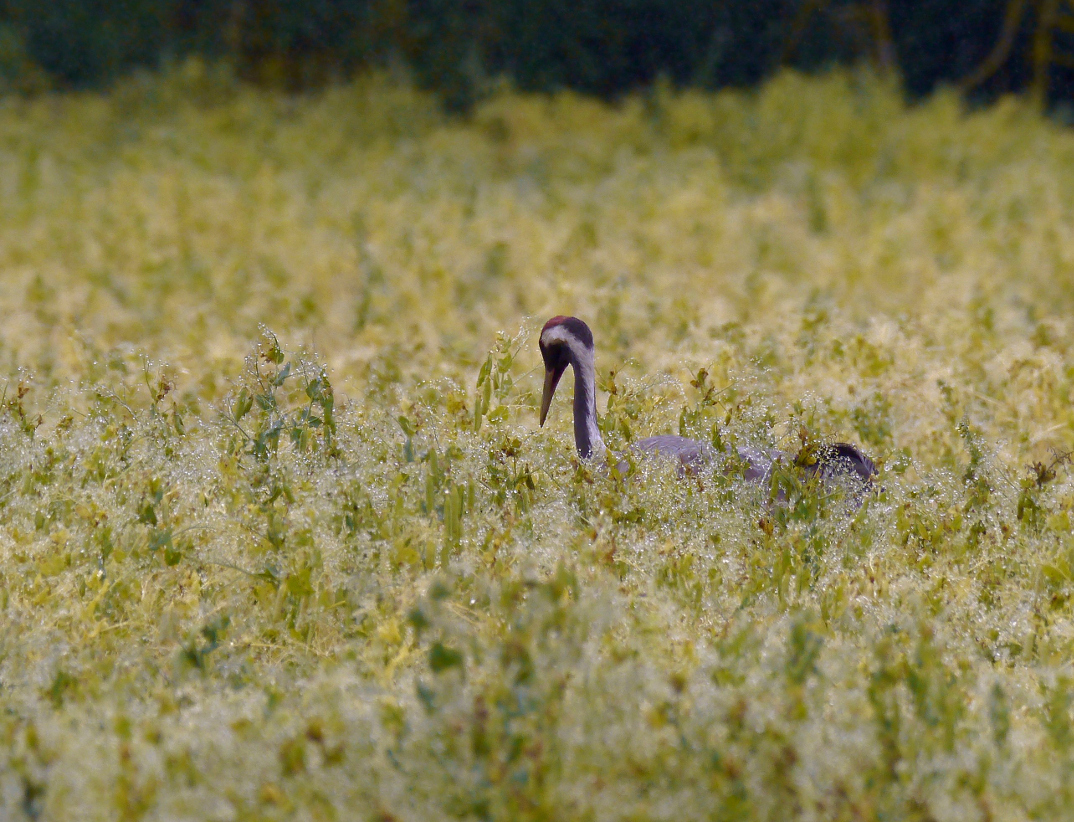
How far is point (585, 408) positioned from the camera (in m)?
4.23

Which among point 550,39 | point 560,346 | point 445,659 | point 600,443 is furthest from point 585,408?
point 550,39

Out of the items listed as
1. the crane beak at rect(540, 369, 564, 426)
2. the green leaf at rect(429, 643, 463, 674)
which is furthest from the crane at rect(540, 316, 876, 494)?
the green leaf at rect(429, 643, 463, 674)

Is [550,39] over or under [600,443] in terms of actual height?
over

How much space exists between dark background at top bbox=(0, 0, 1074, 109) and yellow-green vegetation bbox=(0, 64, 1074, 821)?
25.8 ft

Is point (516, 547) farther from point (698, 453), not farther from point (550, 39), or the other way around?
point (550, 39)

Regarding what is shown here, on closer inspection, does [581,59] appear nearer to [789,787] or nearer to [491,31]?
[491,31]

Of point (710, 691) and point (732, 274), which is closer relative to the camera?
point (710, 691)

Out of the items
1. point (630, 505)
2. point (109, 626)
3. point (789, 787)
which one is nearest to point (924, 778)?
point (789, 787)

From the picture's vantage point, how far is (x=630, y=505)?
12.3ft

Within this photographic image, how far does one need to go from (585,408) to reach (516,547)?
0.81m

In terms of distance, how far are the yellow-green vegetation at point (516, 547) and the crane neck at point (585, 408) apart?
63 mm

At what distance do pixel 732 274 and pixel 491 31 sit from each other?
836 centimetres

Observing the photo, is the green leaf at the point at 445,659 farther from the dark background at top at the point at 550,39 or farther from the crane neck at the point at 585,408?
the dark background at top at the point at 550,39

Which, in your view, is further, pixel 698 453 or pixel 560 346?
pixel 560 346
